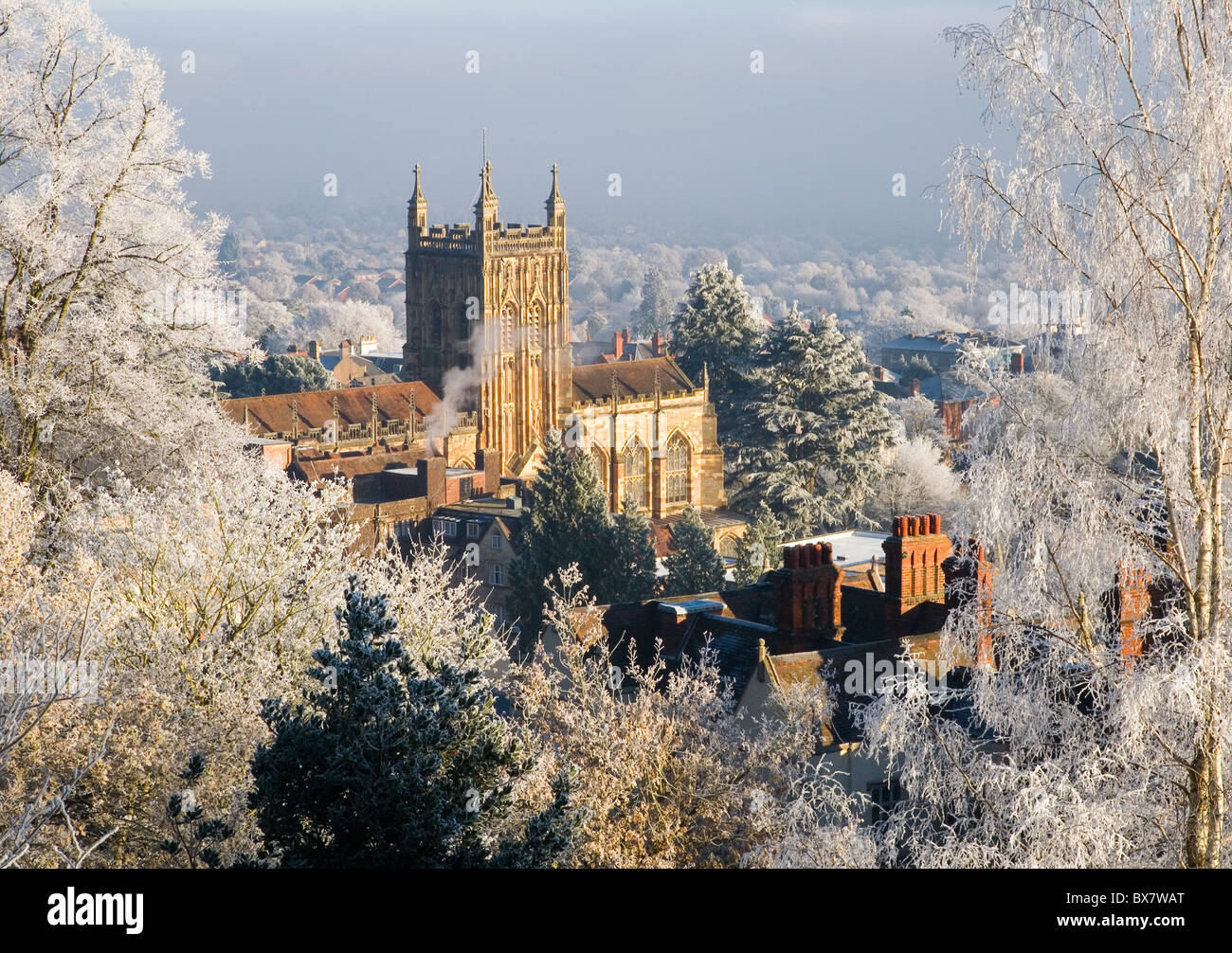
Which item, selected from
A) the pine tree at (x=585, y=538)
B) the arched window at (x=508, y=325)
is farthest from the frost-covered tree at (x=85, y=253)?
the arched window at (x=508, y=325)

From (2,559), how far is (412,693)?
17.0 feet

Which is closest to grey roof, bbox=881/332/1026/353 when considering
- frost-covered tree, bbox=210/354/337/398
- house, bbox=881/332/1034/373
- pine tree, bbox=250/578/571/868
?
house, bbox=881/332/1034/373

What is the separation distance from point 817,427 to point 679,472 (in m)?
9.90

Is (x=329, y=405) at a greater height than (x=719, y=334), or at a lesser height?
lesser

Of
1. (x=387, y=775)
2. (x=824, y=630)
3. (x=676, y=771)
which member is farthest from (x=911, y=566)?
(x=387, y=775)

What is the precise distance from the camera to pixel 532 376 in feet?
239

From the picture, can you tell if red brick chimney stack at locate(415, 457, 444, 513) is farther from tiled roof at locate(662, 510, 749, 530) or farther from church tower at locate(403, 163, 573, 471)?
church tower at locate(403, 163, 573, 471)

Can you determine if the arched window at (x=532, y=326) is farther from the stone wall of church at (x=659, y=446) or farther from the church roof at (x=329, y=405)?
the church roof at (x=329, y=405)

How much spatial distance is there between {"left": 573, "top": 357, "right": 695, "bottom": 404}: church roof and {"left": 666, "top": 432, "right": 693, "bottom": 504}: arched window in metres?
2.69

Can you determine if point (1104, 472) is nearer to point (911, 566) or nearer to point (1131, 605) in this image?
point (1131, 605)

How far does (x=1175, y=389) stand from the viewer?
11445mm

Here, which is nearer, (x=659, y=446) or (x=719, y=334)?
(x=659, y=446)
